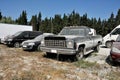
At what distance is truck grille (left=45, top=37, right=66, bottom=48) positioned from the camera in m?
7.59

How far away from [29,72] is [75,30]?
4429mm

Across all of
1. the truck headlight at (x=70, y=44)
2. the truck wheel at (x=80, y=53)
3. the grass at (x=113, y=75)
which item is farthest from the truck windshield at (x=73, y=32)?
the grass at (x=113, y=75)

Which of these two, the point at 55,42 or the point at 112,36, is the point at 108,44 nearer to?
the point at 112,36

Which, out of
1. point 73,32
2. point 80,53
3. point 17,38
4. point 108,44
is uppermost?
point 73,32

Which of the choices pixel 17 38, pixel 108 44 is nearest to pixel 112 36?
pixel 108 44

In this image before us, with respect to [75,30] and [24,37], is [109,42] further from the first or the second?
[24,37]

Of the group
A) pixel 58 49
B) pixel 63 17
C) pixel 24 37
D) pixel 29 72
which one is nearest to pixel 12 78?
pixel 29 72

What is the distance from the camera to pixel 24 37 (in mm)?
14398

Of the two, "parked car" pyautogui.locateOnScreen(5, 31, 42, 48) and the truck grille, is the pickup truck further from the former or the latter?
"parked car" pyautogui.locateOnScreen(5, 31, 42, 48)

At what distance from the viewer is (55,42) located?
791 cm

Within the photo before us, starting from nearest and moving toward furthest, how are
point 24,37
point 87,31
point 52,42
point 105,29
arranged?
point 52,42, point 87,31, point 24,37, point 105,29

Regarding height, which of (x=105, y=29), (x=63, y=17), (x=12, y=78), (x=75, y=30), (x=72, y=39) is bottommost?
(x=12, y=78)

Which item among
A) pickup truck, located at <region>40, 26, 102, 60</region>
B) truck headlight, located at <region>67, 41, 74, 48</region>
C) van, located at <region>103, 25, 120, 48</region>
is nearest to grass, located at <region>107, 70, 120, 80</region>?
pickup truck, located at <region>40, 26, 102, 60</region>

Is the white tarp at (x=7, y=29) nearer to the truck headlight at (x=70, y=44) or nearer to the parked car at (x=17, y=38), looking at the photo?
the parked car at (x=17, y=38)
